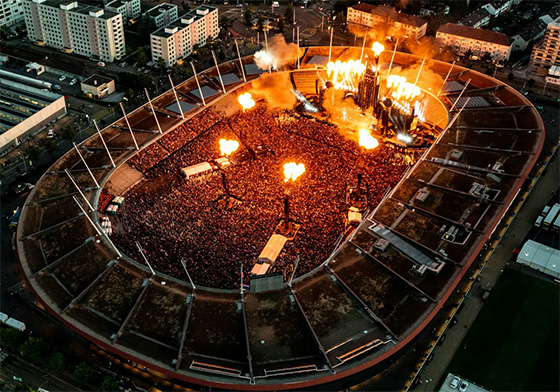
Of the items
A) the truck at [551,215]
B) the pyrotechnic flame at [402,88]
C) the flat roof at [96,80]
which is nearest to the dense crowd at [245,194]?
the pyrotechnic flame at [402,88]

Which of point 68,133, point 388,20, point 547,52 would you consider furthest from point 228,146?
point 547,52

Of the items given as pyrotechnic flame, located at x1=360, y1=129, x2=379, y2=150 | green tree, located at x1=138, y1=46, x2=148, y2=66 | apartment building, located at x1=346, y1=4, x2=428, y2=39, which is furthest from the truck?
green tree, located at x1=138, y1=46, x2=148, y2=66

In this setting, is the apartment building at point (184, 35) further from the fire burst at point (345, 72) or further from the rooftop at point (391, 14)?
the rooftop at point (391, 14)

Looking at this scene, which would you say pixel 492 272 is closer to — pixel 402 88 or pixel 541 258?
pixel 541 258

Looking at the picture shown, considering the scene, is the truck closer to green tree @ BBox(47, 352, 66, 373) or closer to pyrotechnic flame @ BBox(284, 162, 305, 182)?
pyrotechnic flame @ BBox(284, 162, 305, 182)

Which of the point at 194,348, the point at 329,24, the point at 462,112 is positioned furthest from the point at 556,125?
the point at 194,348

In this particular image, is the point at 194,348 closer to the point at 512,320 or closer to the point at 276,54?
the point at 512,320
